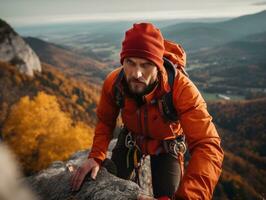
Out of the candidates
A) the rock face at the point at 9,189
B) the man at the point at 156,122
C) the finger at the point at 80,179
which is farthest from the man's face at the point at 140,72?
the rock face at the point at 9,189

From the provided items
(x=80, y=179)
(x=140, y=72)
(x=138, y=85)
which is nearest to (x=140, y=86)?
(x=138, y=85)

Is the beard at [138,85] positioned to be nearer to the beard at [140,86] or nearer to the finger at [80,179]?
the beard at [140,86]

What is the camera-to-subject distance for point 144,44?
4121 millimetres

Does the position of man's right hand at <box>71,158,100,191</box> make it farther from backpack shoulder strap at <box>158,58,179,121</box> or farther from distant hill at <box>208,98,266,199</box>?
distant hill at <box>208,98,266,199</box>

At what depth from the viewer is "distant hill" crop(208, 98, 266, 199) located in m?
71.8

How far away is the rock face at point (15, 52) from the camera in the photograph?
335ft

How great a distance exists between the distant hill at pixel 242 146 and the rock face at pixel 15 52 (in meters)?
70.1

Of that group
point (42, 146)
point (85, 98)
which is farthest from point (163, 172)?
point (85, 98)

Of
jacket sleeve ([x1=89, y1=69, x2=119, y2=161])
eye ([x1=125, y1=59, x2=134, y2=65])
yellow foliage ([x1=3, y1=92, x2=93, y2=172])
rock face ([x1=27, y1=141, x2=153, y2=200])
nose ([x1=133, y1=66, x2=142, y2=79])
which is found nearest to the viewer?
rock face ([x1=27, y1=141, x2=153, y2=200])

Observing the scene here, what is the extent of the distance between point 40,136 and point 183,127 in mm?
40184

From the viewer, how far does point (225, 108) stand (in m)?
132

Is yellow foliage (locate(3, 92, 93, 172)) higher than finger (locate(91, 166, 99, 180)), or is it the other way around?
finger (locate(91, 166, 99, 180))

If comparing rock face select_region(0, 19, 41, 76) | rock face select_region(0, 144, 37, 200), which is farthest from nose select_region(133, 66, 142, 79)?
rock face select_region(0, 19, 41, 76)

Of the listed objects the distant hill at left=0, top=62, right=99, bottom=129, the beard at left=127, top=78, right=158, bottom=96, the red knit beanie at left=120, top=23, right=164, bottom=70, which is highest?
the red knit beanie at left=120, top=23, right=164, bottom=70
